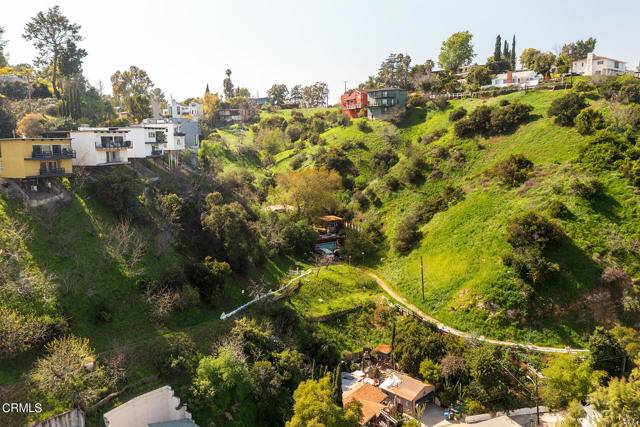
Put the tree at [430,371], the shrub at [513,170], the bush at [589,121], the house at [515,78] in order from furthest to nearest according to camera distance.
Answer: the house at [515,78], the bush at [589,121], the shrub at [513,170], the tree at [430,371]

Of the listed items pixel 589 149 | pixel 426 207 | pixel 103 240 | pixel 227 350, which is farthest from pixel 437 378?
pixel 589 149

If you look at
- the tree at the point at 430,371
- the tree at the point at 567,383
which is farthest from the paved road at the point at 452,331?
the tree at the point at 430,371

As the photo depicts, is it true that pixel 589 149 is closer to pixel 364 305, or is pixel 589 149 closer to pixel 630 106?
pixel 630 106

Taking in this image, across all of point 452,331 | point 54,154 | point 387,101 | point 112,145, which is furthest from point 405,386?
point 387,101

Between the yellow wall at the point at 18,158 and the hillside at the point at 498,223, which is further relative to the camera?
the hillside at the point at 498,223

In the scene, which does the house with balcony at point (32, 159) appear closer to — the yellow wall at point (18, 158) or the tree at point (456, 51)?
the yellow wall at point (18, 158)

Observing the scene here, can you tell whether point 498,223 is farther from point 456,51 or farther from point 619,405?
point 456,51
